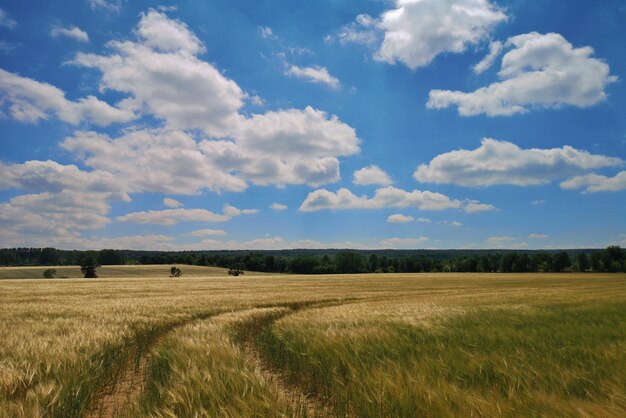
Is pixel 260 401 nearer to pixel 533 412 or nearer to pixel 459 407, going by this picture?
pixel 459 407

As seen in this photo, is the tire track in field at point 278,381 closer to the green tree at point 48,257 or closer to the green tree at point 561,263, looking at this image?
A: the green tree at point 561,263

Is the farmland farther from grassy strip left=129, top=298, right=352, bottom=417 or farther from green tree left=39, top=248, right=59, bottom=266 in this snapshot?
green tree left=39, top=248, right=59, bottom=266

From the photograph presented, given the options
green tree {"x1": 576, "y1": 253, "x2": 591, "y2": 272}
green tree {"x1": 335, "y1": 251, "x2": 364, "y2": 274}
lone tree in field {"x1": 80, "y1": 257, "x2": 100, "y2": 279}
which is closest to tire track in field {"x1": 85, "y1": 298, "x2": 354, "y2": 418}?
lone tree in field {"x1": 80, "y1": 257, "x2": 100, "y2": 279}

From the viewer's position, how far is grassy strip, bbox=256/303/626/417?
399 cm

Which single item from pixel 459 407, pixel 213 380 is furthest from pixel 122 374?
pixel 459 407

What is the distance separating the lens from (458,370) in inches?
225

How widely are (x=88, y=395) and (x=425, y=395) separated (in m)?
4.62

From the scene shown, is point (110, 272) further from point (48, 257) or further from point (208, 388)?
point (208, 388)

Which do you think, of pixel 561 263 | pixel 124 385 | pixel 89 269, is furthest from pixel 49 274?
pixel 561 263

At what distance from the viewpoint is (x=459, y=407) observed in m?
3.89

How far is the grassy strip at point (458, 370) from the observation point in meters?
3.99

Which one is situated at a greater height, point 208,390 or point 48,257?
point 208,390

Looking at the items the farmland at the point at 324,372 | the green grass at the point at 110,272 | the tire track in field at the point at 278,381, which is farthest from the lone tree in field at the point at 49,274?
the farmland at the point at 324,372

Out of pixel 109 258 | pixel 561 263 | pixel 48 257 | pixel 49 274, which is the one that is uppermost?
pixel 48 257
